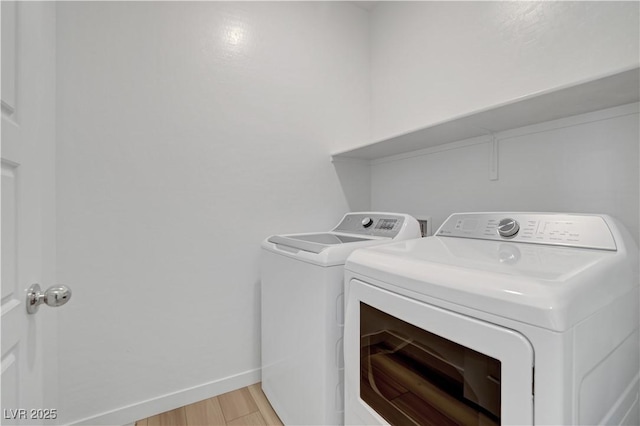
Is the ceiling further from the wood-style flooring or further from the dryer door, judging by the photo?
the wood-style flooring

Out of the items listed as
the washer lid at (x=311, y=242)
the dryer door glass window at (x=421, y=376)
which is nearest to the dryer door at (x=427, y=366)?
the dryer door glass window at (x=421, y=376)

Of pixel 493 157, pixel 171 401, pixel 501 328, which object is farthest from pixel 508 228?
pixel 171 401

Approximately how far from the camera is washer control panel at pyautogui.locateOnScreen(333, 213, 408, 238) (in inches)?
57.3

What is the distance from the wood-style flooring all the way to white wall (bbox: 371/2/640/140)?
1867 mm

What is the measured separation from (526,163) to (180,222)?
1.79 m

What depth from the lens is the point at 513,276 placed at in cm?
60

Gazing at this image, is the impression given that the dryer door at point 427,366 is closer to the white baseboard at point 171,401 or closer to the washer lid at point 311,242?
the washer lid at point 311,242

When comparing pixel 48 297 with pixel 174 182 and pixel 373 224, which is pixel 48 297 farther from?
pixel 373 224

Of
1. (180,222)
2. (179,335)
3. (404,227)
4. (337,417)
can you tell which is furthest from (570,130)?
(179,335)

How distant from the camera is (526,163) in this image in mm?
1304

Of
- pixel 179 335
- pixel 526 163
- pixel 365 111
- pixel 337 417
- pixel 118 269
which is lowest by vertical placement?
pixel 337 417

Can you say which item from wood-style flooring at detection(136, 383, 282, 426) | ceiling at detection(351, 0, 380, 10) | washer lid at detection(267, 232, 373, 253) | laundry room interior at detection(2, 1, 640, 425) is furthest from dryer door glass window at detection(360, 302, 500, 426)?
ceiling at detection(351, 0, 380, 10)

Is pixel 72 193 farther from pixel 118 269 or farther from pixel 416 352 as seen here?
pixel 416 352

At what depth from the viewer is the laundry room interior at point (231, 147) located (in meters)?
1.08
